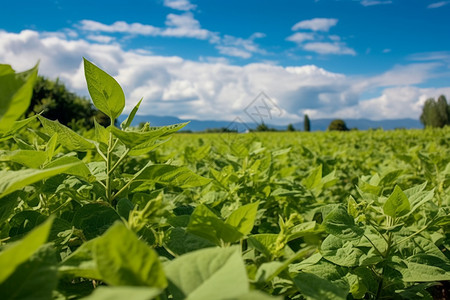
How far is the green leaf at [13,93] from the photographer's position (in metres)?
0.71

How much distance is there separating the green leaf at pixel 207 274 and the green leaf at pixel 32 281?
0.71ft

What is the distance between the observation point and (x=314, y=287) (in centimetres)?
85

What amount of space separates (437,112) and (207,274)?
90750mm

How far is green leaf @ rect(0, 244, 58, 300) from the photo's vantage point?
638 mm

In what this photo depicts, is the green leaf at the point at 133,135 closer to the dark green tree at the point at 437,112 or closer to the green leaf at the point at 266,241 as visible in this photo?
the green leaf at the point at 266,241

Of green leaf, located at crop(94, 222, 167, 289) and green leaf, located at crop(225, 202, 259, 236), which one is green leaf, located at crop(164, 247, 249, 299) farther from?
green leaf, located at crop(225, 202, 259, 236)

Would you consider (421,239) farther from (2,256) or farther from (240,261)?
(2,256)

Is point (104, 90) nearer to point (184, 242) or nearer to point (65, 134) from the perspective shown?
point (65, 134)

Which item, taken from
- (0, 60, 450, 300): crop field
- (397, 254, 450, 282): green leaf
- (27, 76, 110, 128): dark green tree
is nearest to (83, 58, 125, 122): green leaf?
(0, 60, 450, 300): crop field

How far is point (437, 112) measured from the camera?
254 ft

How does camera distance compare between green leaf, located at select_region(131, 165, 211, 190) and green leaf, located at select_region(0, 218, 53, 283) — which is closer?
green leaf, located at select_region(0, 218, 53, 283)

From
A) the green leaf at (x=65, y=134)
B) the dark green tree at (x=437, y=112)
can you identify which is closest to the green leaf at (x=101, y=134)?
the green leaf at (x=65, y=134)

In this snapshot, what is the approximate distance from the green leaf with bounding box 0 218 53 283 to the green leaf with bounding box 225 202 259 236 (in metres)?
0.48

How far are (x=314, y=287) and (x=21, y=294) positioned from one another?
631mm
